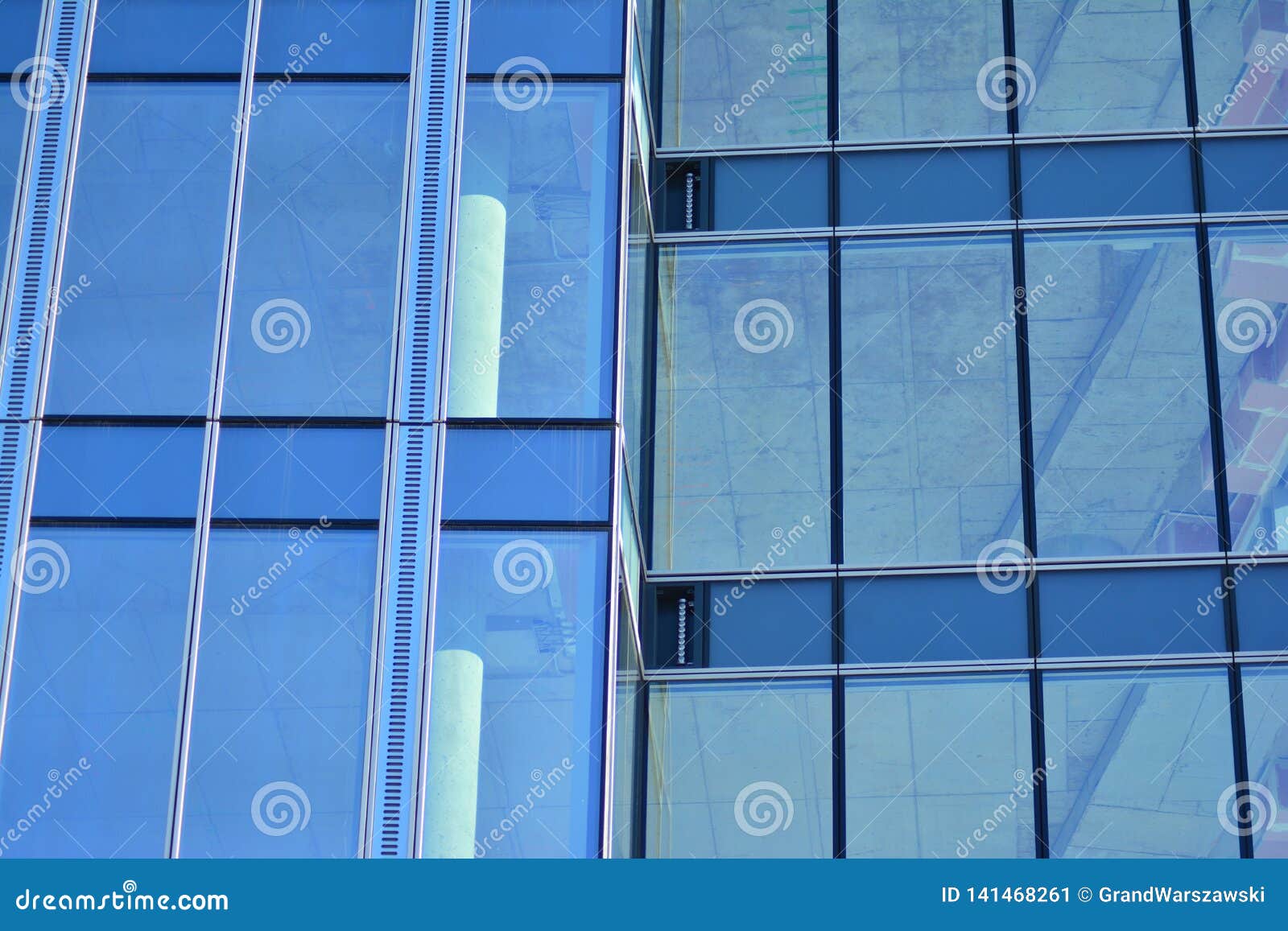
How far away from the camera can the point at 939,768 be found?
1538 cm

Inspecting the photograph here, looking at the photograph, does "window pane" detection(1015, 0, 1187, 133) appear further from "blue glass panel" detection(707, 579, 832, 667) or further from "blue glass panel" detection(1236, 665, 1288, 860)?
"blue glass panel" detection(1236, 665, 1288, 860)

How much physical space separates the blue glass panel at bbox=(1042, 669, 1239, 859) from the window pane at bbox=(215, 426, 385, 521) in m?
5.69

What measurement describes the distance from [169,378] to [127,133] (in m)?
1.72

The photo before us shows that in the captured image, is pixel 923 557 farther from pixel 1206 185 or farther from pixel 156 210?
pixel 156 210

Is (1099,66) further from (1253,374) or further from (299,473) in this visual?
(299,473)

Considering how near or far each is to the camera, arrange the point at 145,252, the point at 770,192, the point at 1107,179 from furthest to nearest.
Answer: the point at 770,192, the point at 1107,179, the point at 145,252

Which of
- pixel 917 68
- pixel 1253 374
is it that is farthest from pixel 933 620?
Result: pixel 917 68

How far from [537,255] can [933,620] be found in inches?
183

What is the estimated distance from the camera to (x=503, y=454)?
12.5m

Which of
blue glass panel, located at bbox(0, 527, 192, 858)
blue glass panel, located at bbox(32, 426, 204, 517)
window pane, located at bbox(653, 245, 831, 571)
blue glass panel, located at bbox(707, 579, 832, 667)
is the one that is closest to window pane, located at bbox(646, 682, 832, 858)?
blue glass panel, located at bbox(707, 579, 832, 667)

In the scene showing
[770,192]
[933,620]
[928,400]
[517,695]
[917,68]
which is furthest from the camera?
[917,68]

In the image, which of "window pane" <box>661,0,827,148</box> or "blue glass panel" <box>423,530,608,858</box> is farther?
"window pane" <box>661,0,827,148</box>

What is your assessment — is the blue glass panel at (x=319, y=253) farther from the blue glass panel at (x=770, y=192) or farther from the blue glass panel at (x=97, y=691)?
the blue glass panel at (x=770, y=192)

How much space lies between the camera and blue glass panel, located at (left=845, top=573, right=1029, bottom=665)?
15773 mm
